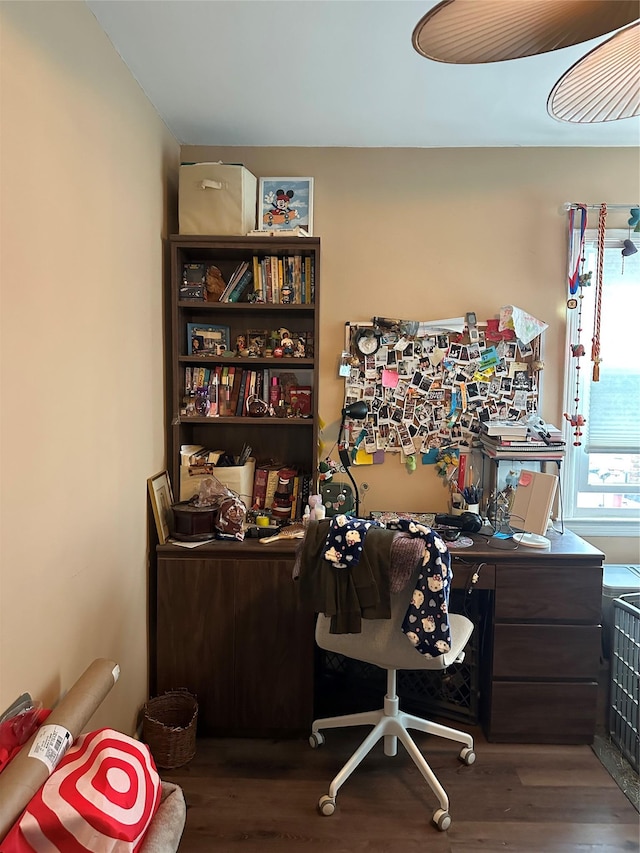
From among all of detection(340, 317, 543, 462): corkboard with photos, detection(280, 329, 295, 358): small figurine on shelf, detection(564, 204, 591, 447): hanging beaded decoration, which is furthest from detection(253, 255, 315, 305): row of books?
detection(564, 204, 591, 447): hanging beaded decoration

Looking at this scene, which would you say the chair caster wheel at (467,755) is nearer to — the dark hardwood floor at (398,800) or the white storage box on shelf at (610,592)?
the dark hardwood floor at (398,800)

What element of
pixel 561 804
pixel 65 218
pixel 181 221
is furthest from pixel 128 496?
pixel 561 804

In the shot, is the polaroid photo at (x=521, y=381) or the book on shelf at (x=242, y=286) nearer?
the book on shelf at (x=242, y=286)

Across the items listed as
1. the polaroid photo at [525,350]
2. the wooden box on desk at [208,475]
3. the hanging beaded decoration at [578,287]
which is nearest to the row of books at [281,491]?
the wooden box on desk at [208,475]

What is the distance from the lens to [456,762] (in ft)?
7.43

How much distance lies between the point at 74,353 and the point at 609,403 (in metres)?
2.47

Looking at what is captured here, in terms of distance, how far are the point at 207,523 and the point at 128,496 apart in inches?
14.7

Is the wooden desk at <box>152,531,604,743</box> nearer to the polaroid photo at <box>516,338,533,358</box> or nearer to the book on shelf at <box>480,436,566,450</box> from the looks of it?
the book on shelf at <box>480,436,566,450</box>

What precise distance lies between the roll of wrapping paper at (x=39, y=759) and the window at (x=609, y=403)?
228cm

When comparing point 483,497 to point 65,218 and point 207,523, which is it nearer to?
point 207,523

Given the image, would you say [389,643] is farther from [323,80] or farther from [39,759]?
[323,80]

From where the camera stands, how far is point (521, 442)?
2.62 meters

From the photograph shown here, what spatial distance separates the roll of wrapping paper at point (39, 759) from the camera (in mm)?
1171

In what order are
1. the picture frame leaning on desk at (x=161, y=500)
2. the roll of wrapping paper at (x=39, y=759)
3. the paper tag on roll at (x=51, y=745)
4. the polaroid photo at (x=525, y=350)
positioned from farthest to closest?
the polaroid photo at (x=525, y=350)
the picture frame leaning on desk at (x=161, y=500)
the paper tag on roll at (x=51, y=745)
the roll of wrapping paper at (x=39, y=759)
